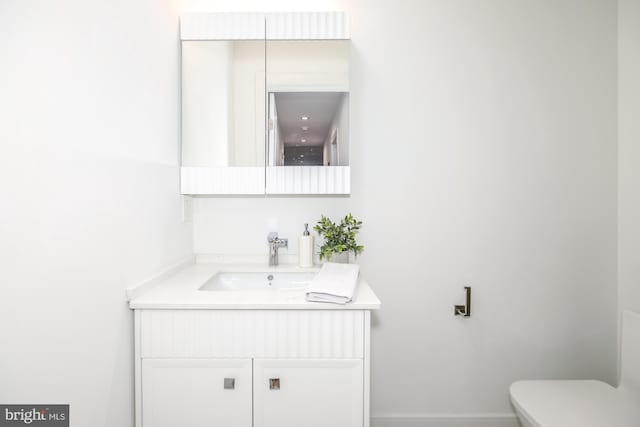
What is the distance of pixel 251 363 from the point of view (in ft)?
3.61

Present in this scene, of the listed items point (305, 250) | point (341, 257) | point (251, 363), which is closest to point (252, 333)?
point (251, 363)

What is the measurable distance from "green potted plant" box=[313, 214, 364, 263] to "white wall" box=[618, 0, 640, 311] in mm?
1323

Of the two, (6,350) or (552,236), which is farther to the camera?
(552,236)

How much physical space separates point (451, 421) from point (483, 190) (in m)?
1.18

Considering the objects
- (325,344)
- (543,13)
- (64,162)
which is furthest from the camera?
(543,13)

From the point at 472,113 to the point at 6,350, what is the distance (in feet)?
6.23

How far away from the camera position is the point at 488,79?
65.1 inches

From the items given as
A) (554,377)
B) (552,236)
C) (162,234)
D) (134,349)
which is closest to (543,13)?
(552,236)

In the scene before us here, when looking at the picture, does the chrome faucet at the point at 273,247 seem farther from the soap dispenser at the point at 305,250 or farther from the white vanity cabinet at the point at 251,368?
the white vanity cabinet at the point at 251,368

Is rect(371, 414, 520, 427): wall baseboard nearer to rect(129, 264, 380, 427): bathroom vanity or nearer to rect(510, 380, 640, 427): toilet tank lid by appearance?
rect(510, 380, 640, 427): toilet tank lid

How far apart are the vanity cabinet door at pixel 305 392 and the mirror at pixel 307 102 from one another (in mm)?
885

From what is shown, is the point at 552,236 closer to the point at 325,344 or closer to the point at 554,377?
the point at 554,377

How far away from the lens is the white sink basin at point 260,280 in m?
1.56

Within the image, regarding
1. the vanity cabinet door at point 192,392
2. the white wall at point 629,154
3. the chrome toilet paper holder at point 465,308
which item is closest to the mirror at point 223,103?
the vanity cabinet door at point 192,392
